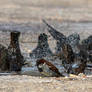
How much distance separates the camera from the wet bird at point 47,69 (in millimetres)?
9680

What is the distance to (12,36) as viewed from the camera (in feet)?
36.2

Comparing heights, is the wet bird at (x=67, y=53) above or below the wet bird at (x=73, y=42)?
below

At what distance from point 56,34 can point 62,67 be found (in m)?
1.15

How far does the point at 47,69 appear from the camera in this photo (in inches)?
381

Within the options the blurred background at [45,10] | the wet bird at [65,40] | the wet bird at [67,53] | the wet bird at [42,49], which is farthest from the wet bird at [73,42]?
the blurred background at [45,10]

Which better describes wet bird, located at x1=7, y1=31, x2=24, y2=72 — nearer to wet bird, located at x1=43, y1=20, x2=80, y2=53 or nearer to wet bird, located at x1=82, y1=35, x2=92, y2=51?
wet bird, located at x1=43, y1=20, x2=80, y2=53

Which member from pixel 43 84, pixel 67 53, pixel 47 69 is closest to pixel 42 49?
pixel 67 53

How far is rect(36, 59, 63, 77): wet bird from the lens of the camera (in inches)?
381

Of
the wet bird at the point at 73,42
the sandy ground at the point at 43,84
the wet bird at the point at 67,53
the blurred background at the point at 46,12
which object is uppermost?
the blurred background at the point at 46,12

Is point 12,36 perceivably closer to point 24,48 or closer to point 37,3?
point 24,48

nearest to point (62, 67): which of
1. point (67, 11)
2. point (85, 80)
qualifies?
point (85, 80)

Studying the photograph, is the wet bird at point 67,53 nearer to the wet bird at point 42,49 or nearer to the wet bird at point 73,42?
the wet bird at point 73,42

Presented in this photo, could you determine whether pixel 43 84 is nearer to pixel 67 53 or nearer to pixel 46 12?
pixel 67 53

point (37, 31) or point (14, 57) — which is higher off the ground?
point (37, 31)
